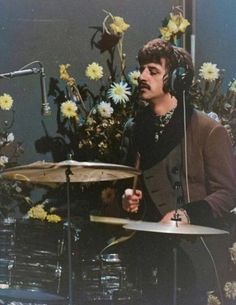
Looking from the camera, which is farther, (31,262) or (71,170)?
(31,262)

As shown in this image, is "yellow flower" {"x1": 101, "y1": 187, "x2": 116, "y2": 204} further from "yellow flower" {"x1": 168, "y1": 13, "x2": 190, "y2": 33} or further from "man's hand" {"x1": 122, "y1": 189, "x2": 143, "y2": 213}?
"yellow flower" {"x1": 168, "y1": 13, "x2": 190, "y2": 33}

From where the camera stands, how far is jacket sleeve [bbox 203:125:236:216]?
3107mm

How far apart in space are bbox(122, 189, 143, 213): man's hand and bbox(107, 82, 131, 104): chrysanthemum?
1.84 feet

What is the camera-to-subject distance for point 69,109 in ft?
10.4

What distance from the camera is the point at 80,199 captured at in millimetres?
3131

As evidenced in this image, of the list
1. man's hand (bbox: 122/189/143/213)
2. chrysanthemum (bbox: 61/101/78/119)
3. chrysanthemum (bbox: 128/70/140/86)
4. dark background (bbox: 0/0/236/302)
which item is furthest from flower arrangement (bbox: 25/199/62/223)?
chrysanthemum (bbox: 128/70/140/86)

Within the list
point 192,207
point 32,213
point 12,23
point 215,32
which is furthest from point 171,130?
point 12,23

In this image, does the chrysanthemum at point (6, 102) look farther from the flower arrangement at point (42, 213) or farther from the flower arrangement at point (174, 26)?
the flower arrangement at point (174, 26)

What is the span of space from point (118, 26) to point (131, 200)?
3.51 feet

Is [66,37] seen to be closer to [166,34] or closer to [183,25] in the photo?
[166,34]

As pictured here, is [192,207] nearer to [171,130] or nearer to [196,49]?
[171,130]

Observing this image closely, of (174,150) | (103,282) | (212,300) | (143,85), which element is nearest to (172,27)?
(143,85)

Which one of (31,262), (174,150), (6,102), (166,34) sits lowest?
(31,262)

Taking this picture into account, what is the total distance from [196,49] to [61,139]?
1003 mm
